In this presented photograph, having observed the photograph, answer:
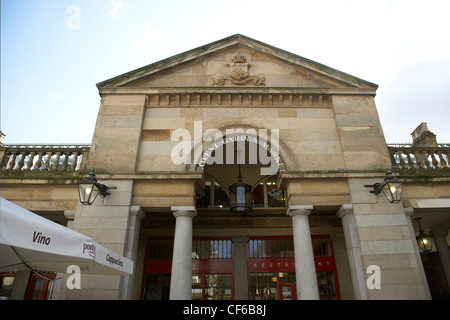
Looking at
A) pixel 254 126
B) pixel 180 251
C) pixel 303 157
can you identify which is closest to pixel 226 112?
pixel 254 126

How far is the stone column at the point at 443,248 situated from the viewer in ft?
38.5

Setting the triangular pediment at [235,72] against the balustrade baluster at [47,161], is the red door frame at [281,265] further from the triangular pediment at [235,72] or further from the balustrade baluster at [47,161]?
the balustrade baluster at [47,161]

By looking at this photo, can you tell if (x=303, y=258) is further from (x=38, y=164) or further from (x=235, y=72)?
(x=38, y=164)

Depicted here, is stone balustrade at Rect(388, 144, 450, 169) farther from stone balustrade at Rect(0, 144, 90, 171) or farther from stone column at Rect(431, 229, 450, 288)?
stone balustrade at Rect(0, 144, 90, 171)

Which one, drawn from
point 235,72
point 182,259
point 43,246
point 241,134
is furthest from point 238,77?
point 43,246

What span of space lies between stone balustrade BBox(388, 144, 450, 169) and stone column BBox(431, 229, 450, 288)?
163 inches

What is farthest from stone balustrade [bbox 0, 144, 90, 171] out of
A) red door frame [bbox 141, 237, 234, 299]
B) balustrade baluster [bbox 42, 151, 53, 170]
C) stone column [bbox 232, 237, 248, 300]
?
stone column [bbox 232, 237, 248, 300]

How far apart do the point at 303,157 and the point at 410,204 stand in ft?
11.8

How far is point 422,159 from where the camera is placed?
1002 cm

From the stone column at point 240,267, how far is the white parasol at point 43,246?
6.38 meters

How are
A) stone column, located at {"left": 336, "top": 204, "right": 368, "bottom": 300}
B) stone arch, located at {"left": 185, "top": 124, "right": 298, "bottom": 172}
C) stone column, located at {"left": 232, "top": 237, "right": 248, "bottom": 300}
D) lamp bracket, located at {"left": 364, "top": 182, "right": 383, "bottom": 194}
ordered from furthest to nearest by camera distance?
stone column, located at {"left": 232, "top": 237, "right": 248, "bottom": 300} → stone arch, located at {"left": 185, "top": 124, "right": 298, "bottom": 172} → lamp bracket, located at {"left": 364, "top": 182, "right": 383, "bottom": 194} → stone column, located at {"left": 336, "top": 204, "right": 368, "bottom": 300}

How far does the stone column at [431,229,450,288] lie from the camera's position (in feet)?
38.5

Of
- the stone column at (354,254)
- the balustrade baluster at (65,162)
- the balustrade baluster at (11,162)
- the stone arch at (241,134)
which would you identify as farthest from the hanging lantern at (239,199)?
the balustrade baluster at (11,162)

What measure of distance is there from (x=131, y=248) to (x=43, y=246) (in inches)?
189
